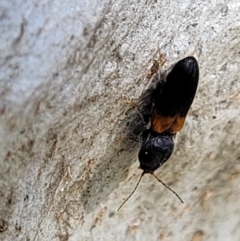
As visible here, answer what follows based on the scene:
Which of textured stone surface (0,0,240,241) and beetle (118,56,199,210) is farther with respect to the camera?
beetle (118,56,199,210)

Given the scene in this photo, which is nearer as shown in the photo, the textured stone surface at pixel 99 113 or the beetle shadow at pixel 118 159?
the textured stone surface at pixel 99 113

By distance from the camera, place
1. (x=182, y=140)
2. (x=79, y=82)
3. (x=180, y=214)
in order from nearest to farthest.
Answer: (x=79, y=82), (x=182, y=140), (x=180, y=214)

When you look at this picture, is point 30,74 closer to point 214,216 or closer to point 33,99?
point 33,99

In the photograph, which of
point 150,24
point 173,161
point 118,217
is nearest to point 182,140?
point 173,161

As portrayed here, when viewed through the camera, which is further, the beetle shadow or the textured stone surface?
the beetle shadow

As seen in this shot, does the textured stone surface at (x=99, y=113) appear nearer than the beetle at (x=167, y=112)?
Yes

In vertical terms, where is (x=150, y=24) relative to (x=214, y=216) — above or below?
above
